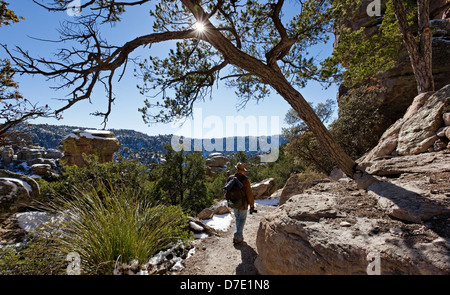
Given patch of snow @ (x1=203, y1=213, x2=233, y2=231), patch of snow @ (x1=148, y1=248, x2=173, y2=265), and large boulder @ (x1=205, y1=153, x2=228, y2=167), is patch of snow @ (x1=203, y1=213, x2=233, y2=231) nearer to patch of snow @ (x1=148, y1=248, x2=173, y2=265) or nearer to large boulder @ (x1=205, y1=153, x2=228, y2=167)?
patch of snow @ (x1=148, y1=248, x2=173, y2=265)

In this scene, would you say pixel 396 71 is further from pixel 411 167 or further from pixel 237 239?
pixel 237 239

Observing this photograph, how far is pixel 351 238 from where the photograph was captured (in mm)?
1764

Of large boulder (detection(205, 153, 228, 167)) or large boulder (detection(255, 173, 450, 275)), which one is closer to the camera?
large boulder (detection(255, 173, 450, 275))

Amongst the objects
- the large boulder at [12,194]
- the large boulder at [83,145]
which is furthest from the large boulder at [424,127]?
the large boulder at [83,145]

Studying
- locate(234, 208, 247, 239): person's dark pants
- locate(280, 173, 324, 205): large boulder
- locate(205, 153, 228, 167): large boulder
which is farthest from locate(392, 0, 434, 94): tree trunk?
locate(205, 153, 228, 167): large boulder

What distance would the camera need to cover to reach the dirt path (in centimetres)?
298

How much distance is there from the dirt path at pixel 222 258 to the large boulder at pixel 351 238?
567 mm

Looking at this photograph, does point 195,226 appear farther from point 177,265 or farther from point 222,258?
point 177,265

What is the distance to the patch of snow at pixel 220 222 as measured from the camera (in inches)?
204

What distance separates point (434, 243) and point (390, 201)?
0.79m

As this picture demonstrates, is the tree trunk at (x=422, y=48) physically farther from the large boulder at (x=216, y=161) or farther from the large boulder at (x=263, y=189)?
the large boulder at (x=216, y=161)

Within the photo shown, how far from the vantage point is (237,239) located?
12.9 ft

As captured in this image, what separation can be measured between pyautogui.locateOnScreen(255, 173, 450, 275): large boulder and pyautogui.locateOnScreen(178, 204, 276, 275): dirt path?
567 millimetres

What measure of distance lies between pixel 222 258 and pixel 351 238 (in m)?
2.36
